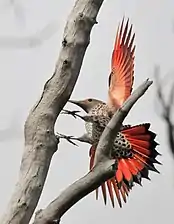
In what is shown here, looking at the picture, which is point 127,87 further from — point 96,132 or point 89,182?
point 89,182

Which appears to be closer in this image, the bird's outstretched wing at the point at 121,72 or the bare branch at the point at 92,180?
the bare branch at the point at 92,180

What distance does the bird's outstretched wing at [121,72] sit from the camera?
109 cm

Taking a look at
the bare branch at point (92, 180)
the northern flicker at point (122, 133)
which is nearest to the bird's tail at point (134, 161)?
the northern flicker at point (122, 133)

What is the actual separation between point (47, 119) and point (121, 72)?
1.71 ft

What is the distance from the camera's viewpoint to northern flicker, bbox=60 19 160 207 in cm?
99

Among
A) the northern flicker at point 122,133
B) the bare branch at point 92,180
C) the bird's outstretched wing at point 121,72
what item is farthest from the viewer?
the bird's outstretched wing at point 121,72

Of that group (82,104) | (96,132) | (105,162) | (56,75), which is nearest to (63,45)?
(56,75)

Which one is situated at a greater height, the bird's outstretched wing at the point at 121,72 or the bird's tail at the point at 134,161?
the bird's outstretched wing at the point at 121,72

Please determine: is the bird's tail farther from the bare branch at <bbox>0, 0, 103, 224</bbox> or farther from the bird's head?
the bare branch at <bbox>0, 0, 103, 224</bbox>

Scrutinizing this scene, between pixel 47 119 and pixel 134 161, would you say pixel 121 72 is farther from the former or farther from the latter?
pixel 47 119

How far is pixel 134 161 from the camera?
1.05 metres

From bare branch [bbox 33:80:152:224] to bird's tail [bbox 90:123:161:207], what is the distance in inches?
14.0

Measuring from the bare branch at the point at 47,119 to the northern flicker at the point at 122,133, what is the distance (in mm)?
309

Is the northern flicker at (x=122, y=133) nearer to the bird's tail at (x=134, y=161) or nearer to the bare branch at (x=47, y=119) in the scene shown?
the bird's tail at (x=134, y=161)
